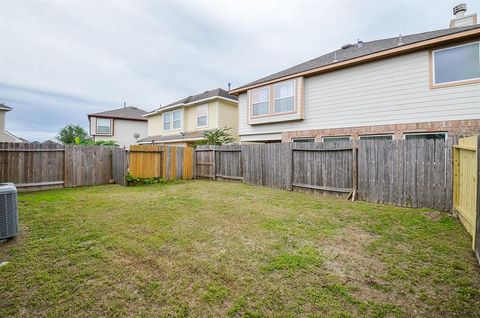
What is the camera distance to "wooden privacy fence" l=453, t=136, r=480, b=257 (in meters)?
3.45

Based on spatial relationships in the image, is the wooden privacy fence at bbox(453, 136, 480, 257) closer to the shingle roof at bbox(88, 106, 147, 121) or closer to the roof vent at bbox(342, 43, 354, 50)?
the roof vent at bbox(342, 43, 354, 50)

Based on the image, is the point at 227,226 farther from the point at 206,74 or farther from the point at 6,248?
the point at 206,74

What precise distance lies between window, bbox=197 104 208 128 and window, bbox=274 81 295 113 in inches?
310

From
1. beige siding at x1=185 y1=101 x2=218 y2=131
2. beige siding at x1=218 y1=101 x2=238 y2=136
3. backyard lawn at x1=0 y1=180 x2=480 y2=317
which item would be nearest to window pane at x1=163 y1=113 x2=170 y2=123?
beige siding at x1=185 y1=101 x2=218 y2=131

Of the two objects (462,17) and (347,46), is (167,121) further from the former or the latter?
(462,17)

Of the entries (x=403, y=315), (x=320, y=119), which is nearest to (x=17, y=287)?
(x=403, y=315)

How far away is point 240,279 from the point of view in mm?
2629

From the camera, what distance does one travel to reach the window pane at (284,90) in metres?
11.6

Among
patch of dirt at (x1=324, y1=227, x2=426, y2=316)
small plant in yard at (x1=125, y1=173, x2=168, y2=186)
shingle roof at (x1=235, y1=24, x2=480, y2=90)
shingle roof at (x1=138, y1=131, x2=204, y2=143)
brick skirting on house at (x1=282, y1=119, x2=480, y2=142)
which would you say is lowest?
patch of dirt at (x1=324, y1=227, x2=426, y2=316)

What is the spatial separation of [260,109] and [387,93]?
245 inches

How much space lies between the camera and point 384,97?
29.3ft

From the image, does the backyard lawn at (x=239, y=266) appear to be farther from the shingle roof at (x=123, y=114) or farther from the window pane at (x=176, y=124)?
the shingle roof at (x=123, y=114)

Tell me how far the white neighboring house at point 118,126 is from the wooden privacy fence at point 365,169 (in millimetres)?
19554

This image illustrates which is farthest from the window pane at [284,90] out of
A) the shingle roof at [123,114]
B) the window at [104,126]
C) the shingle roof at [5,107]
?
the window at [104,126]
